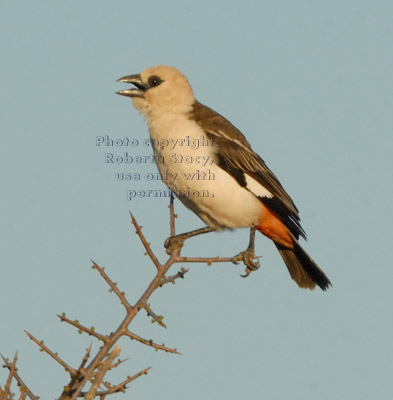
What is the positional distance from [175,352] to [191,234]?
3947 mm

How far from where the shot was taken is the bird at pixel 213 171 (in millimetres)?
6613

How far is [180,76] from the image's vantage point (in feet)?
24.5

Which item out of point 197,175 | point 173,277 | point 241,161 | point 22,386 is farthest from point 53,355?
point 241,161

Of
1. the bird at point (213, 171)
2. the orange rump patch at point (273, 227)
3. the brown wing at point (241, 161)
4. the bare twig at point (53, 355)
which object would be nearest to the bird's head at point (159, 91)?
the bird at point (213, 171)

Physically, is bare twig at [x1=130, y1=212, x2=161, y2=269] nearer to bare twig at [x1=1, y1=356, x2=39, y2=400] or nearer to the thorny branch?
the thorny branch

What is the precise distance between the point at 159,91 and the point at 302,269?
2353 millimetres

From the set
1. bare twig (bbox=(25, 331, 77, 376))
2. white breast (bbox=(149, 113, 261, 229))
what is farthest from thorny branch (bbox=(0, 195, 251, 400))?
white breast (bbox=(149, 113, 261, 229))

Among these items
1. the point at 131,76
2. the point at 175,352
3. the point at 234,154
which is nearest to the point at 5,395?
the point at 175,352

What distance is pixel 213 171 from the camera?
6.66 metres

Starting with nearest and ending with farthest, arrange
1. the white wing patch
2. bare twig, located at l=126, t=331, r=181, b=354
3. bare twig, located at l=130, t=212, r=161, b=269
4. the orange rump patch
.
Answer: bare twig, located at l=126, t=331, r=181, b=354
bare twig, located at l=130, t=212, r=161, b=269
the white wing patch
the orange rump patch

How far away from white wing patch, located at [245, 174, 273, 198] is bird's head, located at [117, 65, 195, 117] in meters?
0.96

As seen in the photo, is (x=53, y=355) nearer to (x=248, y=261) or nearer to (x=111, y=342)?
(x=111, y=342)

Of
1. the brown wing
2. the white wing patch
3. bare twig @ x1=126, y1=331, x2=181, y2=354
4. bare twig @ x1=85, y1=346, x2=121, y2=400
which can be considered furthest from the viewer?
the white wing patch

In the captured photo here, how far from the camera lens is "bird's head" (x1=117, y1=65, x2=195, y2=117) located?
719cm
